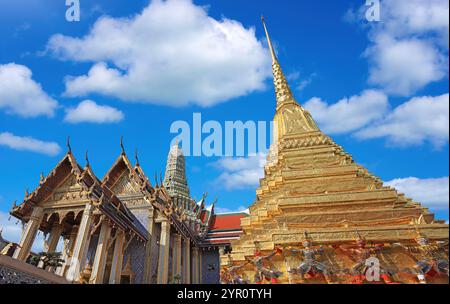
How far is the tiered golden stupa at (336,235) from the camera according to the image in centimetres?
815

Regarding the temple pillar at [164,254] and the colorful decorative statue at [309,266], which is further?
the temple pillar at [164,254]

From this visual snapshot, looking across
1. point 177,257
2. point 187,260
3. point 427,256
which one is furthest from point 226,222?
point 427,256

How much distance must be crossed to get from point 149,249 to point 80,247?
376cm

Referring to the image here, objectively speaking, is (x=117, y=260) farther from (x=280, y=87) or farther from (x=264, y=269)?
(x=280, y=87)

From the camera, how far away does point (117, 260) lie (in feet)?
37.4

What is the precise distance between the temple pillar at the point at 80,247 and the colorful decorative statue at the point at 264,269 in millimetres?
5215

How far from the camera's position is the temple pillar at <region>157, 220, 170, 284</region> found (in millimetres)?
11648

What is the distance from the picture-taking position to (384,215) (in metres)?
9.32

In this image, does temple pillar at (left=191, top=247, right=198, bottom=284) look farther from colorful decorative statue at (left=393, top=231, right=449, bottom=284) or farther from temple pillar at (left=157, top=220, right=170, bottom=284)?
colorful decorative statue at (left=393, top=231, right=449, bottom=284)

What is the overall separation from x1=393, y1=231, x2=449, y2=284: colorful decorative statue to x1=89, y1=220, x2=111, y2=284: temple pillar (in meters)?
9.21

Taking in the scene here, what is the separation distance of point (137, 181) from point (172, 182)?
6.80 meters

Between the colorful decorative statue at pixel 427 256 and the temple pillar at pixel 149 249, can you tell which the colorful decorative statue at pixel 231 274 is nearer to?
the temple pillar at pixel 149 249

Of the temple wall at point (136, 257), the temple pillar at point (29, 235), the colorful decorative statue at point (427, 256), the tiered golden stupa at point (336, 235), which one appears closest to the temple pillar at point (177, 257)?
the temple wall at point (136, 257)
